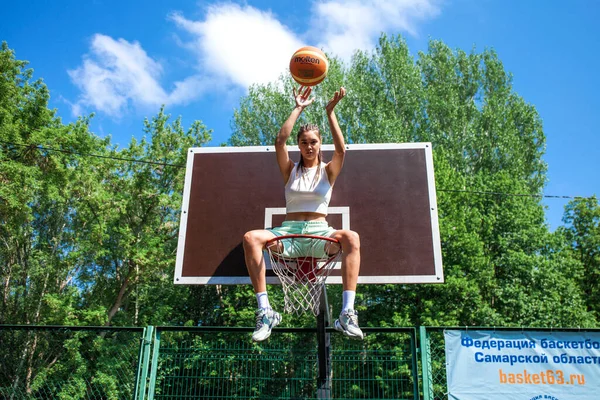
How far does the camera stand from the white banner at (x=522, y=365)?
15.3 ft

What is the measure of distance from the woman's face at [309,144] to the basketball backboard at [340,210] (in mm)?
1116

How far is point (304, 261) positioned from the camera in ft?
12.9

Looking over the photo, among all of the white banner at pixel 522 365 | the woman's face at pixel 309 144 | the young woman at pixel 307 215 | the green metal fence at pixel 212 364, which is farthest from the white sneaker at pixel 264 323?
the white banner at pixel 522 365

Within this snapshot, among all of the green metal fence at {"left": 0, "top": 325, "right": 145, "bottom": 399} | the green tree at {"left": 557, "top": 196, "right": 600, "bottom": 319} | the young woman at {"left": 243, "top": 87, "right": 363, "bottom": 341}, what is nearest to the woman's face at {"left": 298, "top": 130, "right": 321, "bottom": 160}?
the young woman at {"left": 243, "top": 87, "right": 363, "bottom": 341}

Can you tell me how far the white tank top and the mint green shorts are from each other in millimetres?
153

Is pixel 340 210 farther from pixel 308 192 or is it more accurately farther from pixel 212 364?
pixel 212 364

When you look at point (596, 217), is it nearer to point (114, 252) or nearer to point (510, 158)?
point (510, 158)

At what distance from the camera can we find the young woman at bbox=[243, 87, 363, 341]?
360 centimetres

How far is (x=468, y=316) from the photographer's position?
1489 centimetres

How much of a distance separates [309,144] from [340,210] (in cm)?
120

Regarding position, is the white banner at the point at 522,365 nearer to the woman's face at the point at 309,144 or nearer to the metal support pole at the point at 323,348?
the metal support pole at the point at 323,348

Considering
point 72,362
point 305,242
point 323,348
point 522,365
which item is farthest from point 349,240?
point 72,362

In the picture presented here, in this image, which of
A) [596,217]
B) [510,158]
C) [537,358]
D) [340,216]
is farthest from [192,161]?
[596,217]

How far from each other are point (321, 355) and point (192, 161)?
2.64m
